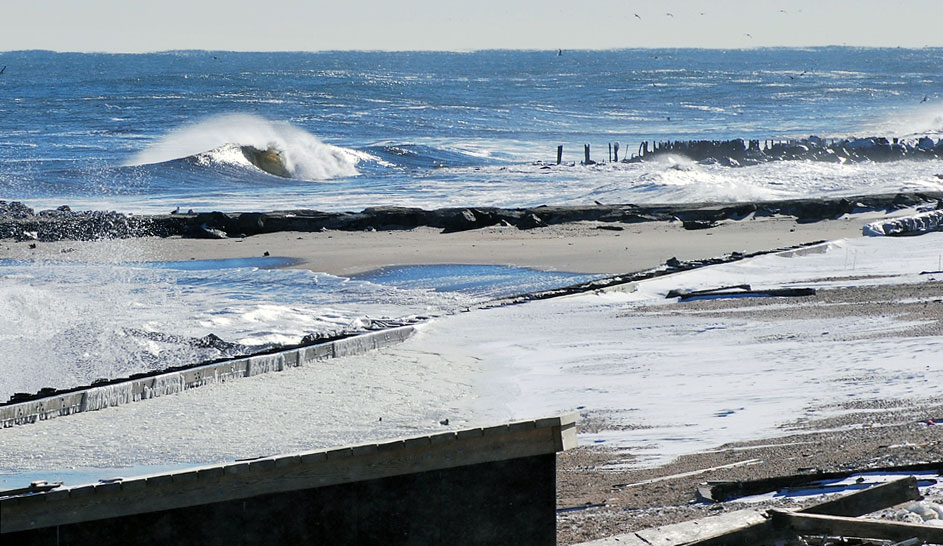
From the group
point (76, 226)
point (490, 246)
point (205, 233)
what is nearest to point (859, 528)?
point (490, 246)

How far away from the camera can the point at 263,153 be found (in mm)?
50938

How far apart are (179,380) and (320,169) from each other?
37.0 m

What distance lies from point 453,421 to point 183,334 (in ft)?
20.3

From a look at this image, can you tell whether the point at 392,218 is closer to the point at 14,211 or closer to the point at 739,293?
the point at 14,211

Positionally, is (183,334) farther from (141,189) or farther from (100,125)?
(100,125)

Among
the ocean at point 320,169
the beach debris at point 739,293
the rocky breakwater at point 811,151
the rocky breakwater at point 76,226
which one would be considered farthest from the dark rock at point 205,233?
the rocky breakwater at point 811,151

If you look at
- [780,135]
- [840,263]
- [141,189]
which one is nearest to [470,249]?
[840,263]

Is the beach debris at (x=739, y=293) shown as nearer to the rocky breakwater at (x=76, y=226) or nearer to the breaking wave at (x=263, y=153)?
the rocky breakwater at (x=76, y=226)

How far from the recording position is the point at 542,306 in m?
17.7

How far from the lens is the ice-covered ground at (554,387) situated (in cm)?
1073

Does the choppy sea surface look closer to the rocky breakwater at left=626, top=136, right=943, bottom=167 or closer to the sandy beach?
the rocky breakwater at left=626, top=136, right=943, bottom=167

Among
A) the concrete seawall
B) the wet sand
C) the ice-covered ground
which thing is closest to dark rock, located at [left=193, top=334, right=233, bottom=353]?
the concrete seawall

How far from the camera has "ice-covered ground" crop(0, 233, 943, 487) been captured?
10727mm

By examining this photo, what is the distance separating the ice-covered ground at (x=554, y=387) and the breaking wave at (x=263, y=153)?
105ft
